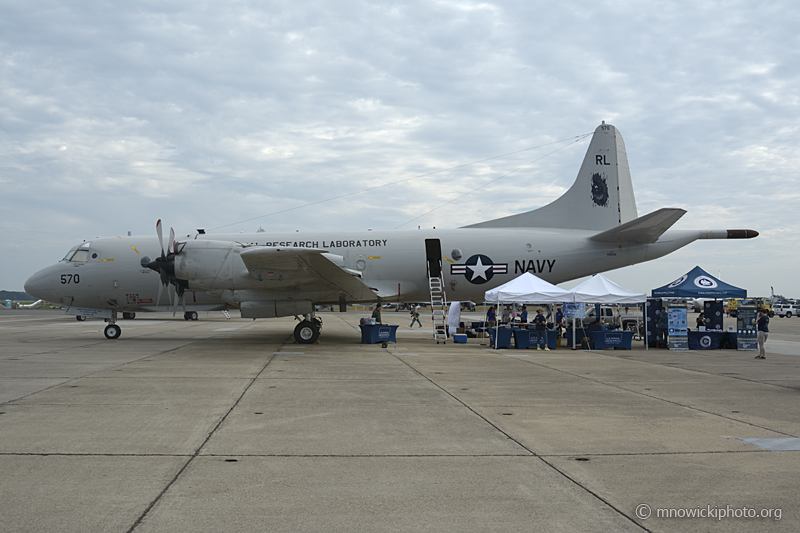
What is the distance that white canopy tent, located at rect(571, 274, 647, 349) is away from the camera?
1780cm

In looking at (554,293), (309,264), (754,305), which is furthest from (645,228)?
(309,264)

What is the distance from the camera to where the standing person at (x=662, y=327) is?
19750 mm

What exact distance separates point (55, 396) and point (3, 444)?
9.92 ft

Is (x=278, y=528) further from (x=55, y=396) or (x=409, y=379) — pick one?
(x=409, y=379)

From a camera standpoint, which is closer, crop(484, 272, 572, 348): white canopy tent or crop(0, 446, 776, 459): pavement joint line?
crop(0, 446, 776, 459): pavement joint line

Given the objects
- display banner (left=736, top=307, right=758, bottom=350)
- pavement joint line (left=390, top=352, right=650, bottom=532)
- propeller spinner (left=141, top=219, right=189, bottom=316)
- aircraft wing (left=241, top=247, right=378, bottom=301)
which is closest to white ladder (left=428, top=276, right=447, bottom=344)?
aircraft wing (left=241, top=247, right=378, bottom=301)

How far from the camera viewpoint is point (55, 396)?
26.9ft

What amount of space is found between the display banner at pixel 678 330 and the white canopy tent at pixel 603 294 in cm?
162

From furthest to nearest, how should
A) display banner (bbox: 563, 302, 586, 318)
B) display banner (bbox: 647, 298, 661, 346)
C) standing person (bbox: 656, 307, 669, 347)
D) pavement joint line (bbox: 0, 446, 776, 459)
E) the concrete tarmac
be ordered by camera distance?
1. display banner (bbox: 647, 298, 661, 346)
2. standing person (bbox: 656, 307, 669, 347)
3. display banner (bbox: 563, 302, 586, 318)
4. pavement joint line (bbox: 0, 446, 776, 459)
5. the concrete tarmac

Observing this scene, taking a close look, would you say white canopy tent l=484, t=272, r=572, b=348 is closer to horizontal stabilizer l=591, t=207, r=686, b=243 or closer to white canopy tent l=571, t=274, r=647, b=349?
white canopy tent l=571, t=274, r=647, b=349

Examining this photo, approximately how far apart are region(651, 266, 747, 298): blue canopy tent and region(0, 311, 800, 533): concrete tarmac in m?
7.93

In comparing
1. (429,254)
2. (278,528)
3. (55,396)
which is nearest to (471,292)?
(429,254)

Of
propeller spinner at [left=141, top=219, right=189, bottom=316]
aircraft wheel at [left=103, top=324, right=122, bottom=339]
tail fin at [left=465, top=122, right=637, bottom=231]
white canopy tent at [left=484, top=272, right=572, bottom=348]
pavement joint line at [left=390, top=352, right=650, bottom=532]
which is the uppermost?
tail fin at [left=465, top=122, right=637, bottom=231]

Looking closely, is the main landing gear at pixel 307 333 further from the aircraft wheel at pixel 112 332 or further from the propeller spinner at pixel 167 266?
the aircraft wheel at pixel 112 332
